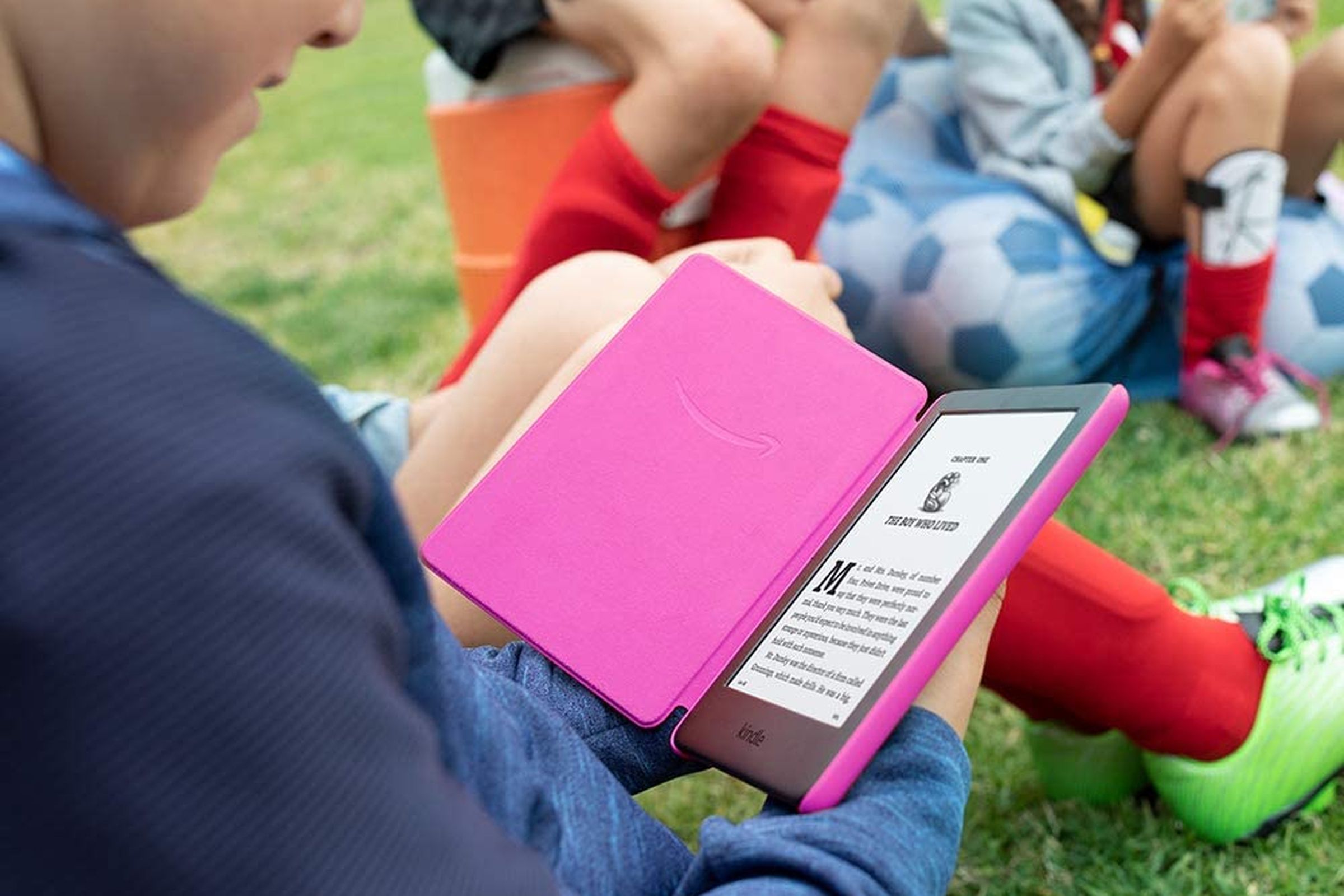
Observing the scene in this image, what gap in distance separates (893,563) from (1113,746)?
1.39ft

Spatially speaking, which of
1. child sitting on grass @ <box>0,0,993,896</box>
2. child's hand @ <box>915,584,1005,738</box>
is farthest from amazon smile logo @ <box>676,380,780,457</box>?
child sitting on grass @ <box>0,0,993,896</box>

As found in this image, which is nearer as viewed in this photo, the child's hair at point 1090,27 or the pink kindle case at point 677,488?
the pink kindle case at point 677,488

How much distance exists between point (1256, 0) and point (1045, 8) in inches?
10.5

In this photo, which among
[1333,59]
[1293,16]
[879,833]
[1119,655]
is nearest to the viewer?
[879,833]

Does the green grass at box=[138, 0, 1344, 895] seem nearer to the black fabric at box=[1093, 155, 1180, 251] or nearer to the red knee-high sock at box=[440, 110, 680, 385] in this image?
the black fabric at box=[1093, 155, 1180, 251]

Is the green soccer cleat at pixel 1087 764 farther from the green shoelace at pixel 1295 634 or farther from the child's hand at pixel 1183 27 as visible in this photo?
the child's hand at pixel 1183 27

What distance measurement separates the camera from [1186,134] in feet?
5.14

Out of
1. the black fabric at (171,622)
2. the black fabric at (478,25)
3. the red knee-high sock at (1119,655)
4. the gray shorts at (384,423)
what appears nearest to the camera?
the black fabric at (171,622)

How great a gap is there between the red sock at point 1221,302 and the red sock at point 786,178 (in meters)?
0.47

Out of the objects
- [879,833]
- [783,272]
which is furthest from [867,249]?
[879,833]

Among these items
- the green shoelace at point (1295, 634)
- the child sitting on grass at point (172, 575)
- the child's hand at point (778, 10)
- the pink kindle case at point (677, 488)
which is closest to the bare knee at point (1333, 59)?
the child's hand at point (778, 10)

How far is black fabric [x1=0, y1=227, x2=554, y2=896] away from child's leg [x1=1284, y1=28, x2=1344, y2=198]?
1550 mm

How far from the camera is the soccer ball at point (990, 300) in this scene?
62.2 inches

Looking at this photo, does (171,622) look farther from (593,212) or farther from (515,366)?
(593,212)
